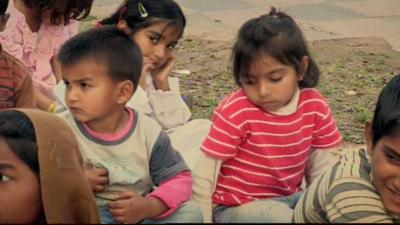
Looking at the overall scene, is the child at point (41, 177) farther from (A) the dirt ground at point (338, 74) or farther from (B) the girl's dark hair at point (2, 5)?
(A) the dirt ground at point (338, 74)

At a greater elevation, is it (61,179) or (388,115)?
(388,115)

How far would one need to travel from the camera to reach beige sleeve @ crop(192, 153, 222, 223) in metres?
3.16

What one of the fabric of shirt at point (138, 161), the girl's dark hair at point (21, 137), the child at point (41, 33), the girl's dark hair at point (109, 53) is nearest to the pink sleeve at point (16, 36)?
the child at point (41, 33)

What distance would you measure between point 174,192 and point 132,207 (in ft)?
0.69

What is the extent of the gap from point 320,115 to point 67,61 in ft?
3.45

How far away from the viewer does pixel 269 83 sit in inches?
121

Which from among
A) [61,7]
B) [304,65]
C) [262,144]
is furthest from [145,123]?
[61,7]

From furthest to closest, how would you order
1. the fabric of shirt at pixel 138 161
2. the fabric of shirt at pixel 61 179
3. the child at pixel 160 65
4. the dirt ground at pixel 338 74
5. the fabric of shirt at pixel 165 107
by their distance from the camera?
the dirt ground at pixel 338 74
the fabric of shirt at pixel 165 107
the child at pixel 160 65
the fabric of shirt at pixel 138 161
the fabric of shirt at pixel 61 179

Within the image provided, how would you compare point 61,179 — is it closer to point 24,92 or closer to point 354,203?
point 354,203

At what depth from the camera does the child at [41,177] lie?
225 centimetres

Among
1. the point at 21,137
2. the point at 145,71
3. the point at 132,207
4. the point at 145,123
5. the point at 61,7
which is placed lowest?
the point at 132,207

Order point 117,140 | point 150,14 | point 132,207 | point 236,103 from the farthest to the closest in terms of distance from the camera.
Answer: point 150,14
point 236,103
point 117,140
point 132,207

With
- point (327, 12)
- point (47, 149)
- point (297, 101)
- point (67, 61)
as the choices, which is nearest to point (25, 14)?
point (67, 61)

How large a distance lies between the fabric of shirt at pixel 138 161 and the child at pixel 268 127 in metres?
0.17
